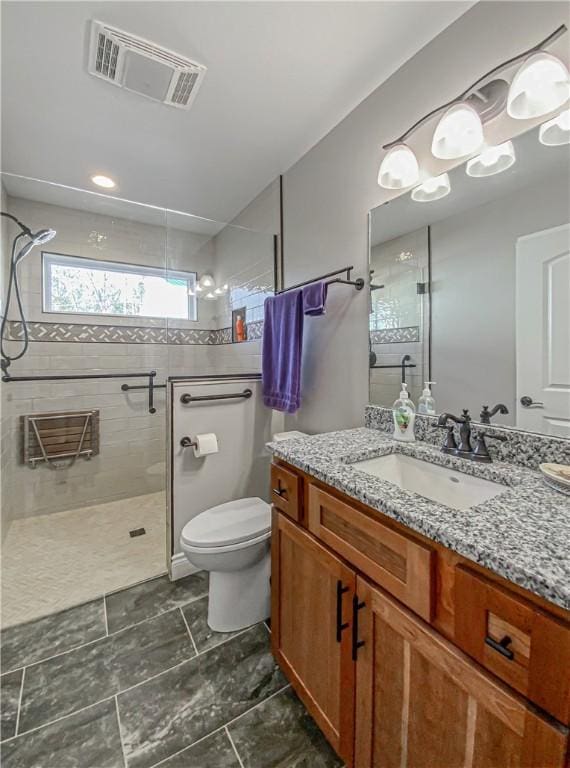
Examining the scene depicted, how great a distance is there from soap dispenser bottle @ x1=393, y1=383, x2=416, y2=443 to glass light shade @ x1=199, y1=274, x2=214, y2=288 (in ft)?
6.27

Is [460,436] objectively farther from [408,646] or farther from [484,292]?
[408,646]

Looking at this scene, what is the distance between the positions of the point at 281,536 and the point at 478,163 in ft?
5.02

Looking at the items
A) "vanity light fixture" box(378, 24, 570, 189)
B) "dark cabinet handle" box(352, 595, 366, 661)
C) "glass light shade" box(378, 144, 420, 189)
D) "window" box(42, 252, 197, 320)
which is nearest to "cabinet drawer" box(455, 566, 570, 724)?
"dark cabinet handle" box(352, 595, 366, 661)

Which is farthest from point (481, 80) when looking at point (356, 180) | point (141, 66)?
point (141, 66)

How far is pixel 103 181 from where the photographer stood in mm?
2410

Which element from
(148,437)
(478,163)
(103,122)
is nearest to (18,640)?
(148,437)

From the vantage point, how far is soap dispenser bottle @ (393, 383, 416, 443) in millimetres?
1366

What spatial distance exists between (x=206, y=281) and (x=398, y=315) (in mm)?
1739

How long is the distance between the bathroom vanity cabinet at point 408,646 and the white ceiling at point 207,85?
1.71 m

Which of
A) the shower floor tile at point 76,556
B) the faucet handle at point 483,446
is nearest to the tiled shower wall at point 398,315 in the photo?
the faucet handle at point 483,446

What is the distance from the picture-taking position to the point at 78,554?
2.16 metres

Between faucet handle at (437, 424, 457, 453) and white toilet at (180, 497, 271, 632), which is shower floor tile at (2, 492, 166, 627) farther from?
faucet handle at (437, 424, 457, 453)

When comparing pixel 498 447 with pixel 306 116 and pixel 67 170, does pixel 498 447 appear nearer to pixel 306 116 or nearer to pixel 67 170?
pixel 306 116

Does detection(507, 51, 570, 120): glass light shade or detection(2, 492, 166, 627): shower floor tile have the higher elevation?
detection(507, 51, 570, 120): glass light shade
